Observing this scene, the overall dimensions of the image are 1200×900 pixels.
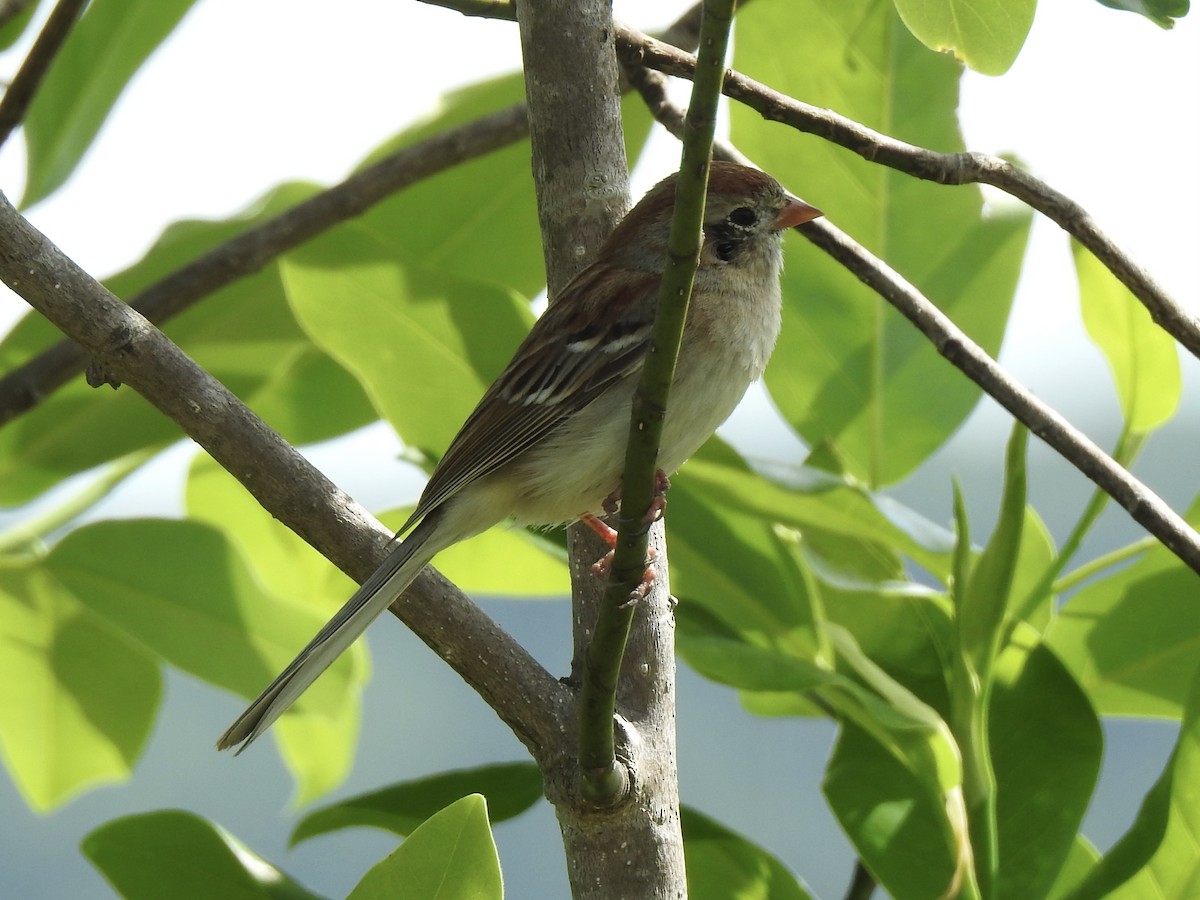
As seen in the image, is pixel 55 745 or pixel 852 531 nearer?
pixel 852 531

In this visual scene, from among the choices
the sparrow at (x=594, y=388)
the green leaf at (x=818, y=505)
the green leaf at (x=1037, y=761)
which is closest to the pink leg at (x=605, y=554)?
the sparrow at (x=594, y=388)

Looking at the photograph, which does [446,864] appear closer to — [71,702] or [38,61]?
[71,702]

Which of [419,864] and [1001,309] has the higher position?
[1001,309]

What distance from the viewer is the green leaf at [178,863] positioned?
1.44 meters

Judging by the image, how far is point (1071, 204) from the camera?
4.58 ft

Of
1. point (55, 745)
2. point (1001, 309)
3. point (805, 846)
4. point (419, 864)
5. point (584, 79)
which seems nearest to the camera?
point (419, 864)

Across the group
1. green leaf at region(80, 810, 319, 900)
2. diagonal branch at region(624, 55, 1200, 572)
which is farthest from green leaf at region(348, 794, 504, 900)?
diagonal branch at region(624, 55, 1200, 572)

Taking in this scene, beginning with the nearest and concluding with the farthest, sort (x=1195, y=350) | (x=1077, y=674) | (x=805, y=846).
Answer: (x=1195, y=350), (x=1077, y=674), (x=805, y=846)

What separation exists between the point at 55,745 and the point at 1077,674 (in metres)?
1.47

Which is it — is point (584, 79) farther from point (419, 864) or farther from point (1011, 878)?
point (1011, 878)

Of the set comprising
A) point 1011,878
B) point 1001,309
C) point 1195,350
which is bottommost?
point 1011,878

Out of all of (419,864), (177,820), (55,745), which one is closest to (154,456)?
(55,745)

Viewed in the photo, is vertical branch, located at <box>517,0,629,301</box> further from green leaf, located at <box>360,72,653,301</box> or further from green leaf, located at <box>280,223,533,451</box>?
green leaf, located at <box>360,72,653,301</box>

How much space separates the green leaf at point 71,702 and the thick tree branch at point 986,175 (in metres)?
1.20
